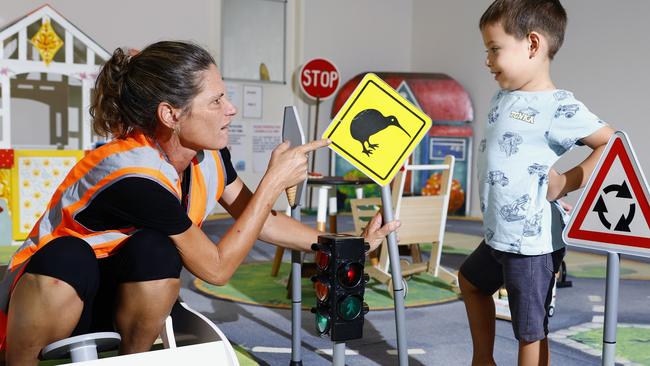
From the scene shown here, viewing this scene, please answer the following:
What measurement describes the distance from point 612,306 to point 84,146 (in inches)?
160

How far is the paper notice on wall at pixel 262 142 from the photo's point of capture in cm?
640

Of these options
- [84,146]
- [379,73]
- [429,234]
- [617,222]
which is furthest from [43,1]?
[617,222]

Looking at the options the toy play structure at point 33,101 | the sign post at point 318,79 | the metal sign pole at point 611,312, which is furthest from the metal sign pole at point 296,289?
the sign post at point 318,79

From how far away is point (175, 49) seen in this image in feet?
4.56

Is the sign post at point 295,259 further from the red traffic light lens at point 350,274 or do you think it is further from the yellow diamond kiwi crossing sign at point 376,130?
the red traffic light lens at point 350,274

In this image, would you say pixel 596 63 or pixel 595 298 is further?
pixel 596 63

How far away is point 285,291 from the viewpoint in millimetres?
3115

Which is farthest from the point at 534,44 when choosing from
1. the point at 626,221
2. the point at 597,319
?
the point at 597,319

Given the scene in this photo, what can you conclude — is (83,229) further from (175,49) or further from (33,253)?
(175,49)

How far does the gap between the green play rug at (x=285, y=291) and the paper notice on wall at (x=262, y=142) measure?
2.97 m

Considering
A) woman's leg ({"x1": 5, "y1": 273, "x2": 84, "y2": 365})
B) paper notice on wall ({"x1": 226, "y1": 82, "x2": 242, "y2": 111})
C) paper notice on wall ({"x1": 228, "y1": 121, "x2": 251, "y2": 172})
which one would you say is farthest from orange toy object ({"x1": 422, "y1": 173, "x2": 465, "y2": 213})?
woman's leg ({"x1": 5, "y1": 273, "x2": 84, "y2": 365})

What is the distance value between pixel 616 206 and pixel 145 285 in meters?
0.94

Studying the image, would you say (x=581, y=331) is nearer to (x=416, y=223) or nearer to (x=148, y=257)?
(x=416, y=223)

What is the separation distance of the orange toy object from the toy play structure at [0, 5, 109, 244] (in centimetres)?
310
